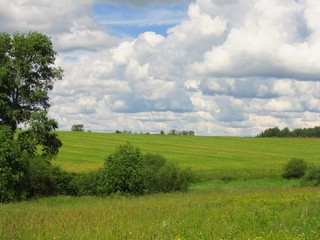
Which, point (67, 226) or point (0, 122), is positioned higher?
point (0, 122)

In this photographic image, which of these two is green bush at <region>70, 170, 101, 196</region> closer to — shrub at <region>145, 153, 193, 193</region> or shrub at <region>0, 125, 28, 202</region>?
shrub at <region>145, 153, 193, 193</region>

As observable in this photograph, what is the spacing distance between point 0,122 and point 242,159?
5140cm

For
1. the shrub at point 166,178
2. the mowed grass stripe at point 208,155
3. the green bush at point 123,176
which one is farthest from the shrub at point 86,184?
the mowed grass stripe at point 208,155

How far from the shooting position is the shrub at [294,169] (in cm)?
5722

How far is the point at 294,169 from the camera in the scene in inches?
2255

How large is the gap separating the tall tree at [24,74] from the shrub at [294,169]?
32.7 meters

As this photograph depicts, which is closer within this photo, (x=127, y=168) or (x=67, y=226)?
(x=67, y=226)

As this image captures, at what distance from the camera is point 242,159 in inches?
3152

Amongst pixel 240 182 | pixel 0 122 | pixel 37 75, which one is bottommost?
pixel 240 182

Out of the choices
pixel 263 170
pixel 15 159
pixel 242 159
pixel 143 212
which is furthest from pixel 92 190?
pixel 242 159

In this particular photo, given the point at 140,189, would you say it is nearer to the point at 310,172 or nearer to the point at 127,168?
the point at 127,168

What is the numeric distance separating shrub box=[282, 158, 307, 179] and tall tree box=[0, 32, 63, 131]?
32741 millimetres

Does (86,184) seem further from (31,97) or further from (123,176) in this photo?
(31,97)

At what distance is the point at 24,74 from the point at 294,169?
3565 cm
